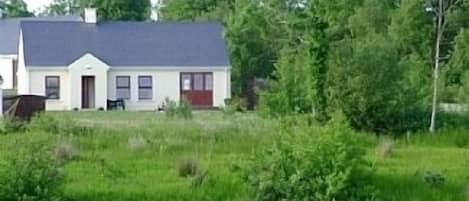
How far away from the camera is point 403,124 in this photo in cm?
2772

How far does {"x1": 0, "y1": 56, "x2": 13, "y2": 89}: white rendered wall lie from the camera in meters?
58.7

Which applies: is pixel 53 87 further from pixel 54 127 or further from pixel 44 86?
pixel 54 127

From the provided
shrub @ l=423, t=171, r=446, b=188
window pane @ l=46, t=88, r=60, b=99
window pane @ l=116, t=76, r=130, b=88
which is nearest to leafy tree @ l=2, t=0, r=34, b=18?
window pane @ l=46, t=88, r=60, b=99

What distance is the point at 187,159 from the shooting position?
18.7 metres

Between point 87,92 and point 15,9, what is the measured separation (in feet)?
155

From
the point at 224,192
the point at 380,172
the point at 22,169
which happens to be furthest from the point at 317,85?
the point at 22,169

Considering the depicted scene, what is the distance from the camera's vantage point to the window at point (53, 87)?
49281mm

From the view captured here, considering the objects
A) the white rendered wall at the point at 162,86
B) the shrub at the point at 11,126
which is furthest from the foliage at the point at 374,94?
the white rendered wall at the point at 162,86

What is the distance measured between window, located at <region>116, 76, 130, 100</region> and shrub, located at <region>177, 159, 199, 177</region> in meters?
31.6

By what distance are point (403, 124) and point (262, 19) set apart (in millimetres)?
29021

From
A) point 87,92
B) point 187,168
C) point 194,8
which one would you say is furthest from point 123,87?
point 187,168

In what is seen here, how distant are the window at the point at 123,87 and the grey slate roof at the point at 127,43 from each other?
715 mm

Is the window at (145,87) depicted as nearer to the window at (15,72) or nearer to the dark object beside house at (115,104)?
the dark object beside house at (115,104)

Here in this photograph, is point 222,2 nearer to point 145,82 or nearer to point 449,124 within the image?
point 145,82
